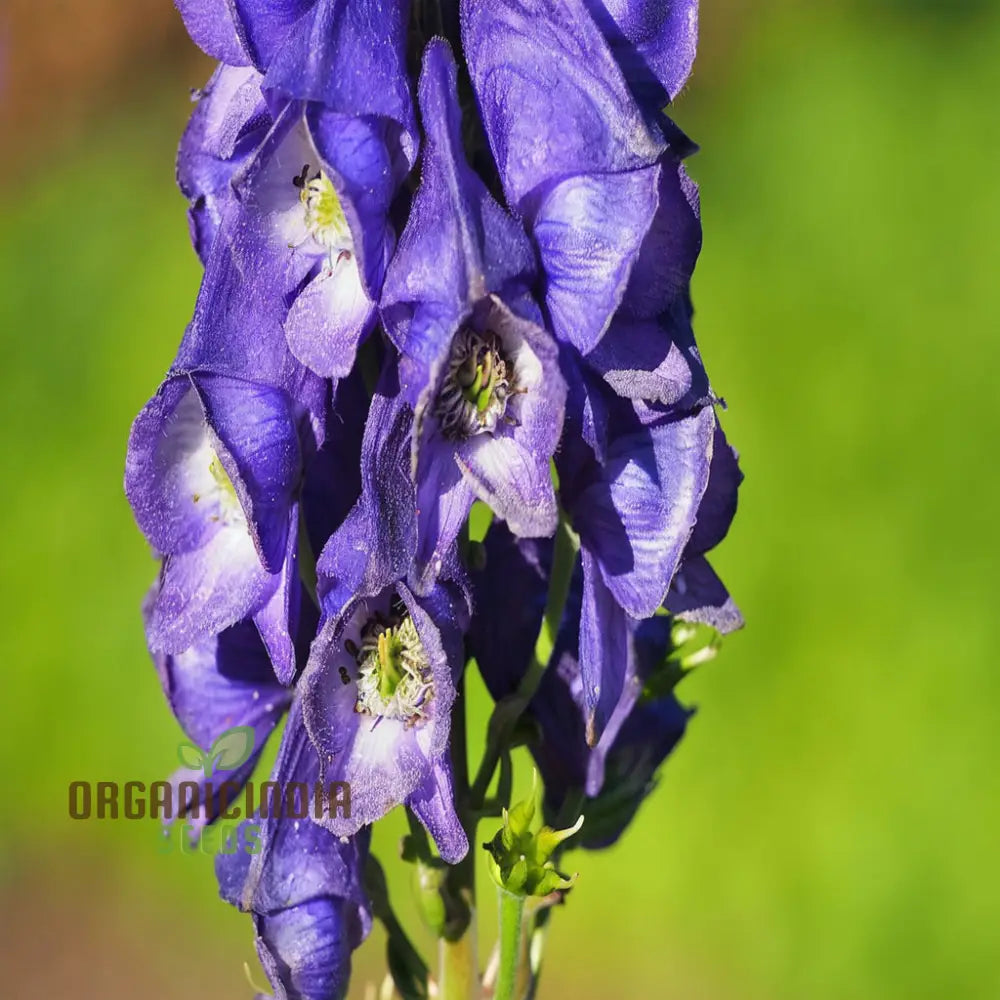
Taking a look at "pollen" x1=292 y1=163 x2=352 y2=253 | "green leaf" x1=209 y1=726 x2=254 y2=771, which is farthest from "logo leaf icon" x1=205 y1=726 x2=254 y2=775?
"pollen" x1=292 y1=163 x2=352 y2=253

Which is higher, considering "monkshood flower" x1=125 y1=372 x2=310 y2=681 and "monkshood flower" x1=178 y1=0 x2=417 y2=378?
"monkshood flower" x1=178 y1=0 x2=417 y2=378

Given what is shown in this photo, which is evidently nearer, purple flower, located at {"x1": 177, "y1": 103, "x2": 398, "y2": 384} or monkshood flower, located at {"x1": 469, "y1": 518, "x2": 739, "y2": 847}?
purple flower, located at {"x1": 177, "y1": 103, "x2": 398, "y2": 384}

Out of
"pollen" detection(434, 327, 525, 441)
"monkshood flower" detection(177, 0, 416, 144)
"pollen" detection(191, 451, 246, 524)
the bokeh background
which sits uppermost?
"monkshood flower" detection(177, 0, 416, 144)

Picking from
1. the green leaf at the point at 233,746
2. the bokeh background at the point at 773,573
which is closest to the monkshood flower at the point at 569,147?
the green leaf at the point at 233,746

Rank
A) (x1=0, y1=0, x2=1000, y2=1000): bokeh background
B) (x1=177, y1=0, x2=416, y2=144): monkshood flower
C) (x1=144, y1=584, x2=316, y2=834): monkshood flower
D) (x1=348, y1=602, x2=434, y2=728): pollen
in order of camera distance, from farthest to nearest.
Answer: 1. (x1=0, y1=0, x2=1000, y2=1000): bokeh background
2. (x1=144, y1=584, x2=316, y2=834): monkshood flower
3. (x1=348, y1=602, x2=434, y2=728): pollen
4. (x1=177, y1=0, x2=416, y2=144): monkshood flower

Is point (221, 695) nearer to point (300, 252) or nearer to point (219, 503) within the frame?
point (219, 503)

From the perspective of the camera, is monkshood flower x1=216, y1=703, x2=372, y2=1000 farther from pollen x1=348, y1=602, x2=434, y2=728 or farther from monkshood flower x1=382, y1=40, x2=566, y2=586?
monkshood flower x1=382, y1=40, x2=566, y2=586

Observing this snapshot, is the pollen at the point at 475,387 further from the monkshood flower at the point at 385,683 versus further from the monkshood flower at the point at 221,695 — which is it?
the monkshood flower at the point at 221,695

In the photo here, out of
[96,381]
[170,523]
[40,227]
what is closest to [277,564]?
[170,523]
